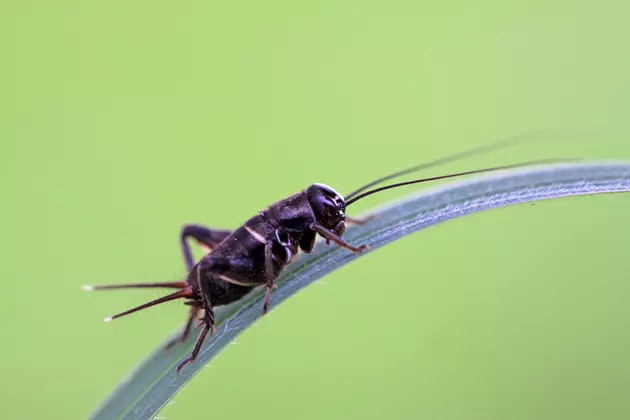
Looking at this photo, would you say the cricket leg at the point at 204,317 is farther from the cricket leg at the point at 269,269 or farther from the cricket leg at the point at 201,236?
the cricket leg at the point at 201,236

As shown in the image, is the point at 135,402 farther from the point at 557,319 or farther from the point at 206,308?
the point at 557,319

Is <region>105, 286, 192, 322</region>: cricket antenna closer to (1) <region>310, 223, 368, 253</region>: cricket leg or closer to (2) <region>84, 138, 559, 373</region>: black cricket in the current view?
(2) <region>84, 138, 559, 373</region>: black cricket

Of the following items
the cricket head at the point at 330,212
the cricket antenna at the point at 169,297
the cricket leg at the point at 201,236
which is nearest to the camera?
the cricket antenna at the point at 169,297

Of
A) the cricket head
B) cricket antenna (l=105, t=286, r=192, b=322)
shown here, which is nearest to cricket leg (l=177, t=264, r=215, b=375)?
cricket antenna (l=105, t=286, r=192, b=322)

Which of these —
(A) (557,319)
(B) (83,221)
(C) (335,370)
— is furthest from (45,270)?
Result: (A) (557,319)

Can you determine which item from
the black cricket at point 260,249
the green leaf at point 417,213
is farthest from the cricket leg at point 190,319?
the green leaf at point 417,213

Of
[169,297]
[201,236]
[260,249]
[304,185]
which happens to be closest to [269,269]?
[260,249]
